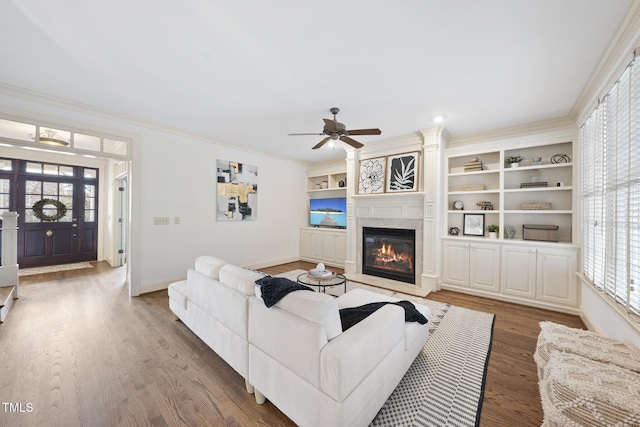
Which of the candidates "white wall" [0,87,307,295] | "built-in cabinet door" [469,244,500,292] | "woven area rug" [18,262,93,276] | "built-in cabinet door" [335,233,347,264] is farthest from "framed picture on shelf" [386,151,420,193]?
"woven area rug" [18,262,93,276]

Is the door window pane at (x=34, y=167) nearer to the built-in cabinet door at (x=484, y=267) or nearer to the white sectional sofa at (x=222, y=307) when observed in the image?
the white sectional sofa at (x=222, y=307)

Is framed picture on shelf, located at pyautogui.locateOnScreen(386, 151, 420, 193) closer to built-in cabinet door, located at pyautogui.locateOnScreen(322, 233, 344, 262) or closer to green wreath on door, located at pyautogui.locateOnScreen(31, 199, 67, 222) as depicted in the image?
built-in cabinet door, located at pyautogui.locateOnScreen(322, 233, 344, 262)

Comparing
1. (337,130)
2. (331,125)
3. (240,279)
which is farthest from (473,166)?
(240,279)

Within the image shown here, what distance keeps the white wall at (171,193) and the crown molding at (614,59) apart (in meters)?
4.89

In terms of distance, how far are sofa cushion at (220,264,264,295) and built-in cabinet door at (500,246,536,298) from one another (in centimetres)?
354

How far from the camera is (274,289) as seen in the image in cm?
160

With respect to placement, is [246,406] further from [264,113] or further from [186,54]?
[264,113]

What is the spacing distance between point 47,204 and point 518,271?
8827 millimetres

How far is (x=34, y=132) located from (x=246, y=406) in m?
3.92

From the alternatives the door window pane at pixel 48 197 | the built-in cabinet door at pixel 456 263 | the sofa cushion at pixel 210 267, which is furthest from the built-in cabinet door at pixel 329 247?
the door window pane at pixel 48 197

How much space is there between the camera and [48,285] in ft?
13.0

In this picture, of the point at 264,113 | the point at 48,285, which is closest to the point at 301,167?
the point at 264,113

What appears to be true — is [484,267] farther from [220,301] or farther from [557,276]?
[220,301]

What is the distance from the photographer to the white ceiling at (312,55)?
65.6 inches
